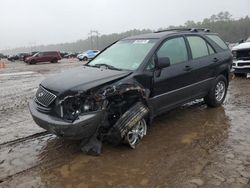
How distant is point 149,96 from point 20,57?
49.0m

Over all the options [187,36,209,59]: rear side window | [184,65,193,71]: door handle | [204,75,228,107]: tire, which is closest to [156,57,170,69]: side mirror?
[184,65,193,71]: door handle

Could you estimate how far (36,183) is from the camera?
151 inches

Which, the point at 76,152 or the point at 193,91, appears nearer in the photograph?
the point at 76,152

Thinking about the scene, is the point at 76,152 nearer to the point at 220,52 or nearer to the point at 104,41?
the point at 220,52

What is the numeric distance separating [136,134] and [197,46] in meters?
2.69

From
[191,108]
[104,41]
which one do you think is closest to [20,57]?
[191,108]

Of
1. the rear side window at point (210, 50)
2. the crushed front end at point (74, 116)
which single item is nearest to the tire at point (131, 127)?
the crushed front end at point (74, 116)

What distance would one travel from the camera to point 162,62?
5.23 meters

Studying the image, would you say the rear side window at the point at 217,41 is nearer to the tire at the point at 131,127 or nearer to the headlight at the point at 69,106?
the tire at the point at 131,127

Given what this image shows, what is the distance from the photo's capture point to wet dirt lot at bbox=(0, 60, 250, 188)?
12.5 feet

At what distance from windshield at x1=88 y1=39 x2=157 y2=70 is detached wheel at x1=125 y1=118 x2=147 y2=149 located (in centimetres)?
96

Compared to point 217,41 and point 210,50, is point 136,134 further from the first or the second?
point 217,41

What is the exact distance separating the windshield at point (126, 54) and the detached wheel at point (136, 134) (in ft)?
3.17

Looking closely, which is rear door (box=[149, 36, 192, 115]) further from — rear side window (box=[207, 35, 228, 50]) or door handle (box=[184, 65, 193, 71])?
rear side window (box=[207, 35, 228, 50])
